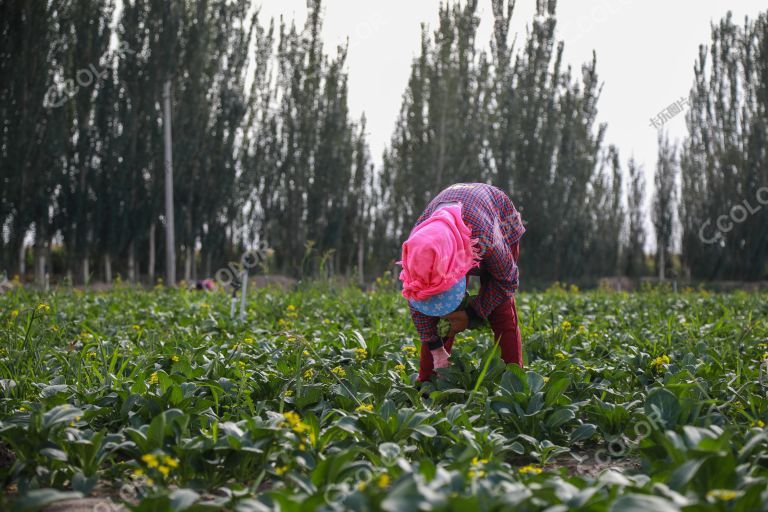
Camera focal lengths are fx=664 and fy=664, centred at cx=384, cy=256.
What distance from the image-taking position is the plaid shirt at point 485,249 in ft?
9.39

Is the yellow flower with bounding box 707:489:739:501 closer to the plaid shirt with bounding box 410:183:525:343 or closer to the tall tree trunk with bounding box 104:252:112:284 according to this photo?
the plaid shirt with bounding box 410:183:525:343

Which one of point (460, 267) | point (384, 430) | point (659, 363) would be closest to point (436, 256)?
point (460, 267)

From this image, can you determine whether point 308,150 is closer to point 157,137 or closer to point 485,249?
point 157,137

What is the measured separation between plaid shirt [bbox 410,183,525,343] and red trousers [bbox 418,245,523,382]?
9 cm

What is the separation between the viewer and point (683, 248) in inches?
853

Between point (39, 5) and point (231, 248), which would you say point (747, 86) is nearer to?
point (231, 248)

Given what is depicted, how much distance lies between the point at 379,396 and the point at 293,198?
16520 mm

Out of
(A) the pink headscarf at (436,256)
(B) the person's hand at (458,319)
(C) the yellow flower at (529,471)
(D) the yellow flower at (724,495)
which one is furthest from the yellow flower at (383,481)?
(B) the person's hand at (458,319)

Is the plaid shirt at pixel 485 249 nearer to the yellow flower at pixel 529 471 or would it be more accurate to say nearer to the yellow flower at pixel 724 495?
the yellow flower at pixel 529 471

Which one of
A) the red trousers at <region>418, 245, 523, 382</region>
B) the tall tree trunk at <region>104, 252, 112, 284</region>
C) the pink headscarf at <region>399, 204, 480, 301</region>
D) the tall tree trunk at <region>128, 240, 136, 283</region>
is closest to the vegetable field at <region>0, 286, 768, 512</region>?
the red trousers at <region>418, 245, 523, 382</region>

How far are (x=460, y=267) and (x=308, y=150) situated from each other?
17115mm

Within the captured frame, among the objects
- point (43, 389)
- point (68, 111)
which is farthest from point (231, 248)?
point (43, 389)

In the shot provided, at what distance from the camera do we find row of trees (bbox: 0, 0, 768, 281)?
1474cm

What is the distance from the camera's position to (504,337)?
3.23 m
